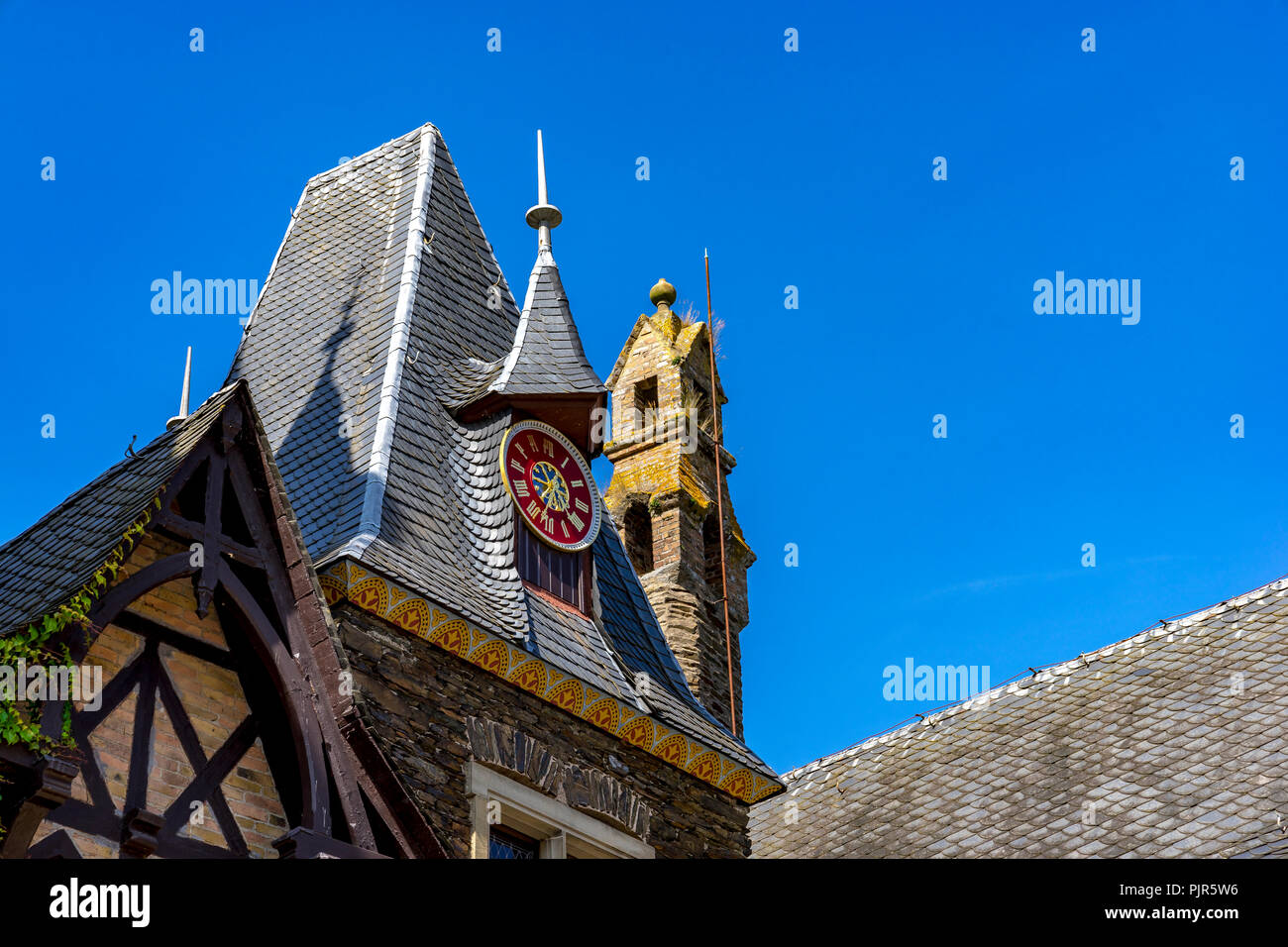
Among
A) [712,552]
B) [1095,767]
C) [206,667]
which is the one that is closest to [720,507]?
[712,552]

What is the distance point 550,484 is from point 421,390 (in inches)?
50.4

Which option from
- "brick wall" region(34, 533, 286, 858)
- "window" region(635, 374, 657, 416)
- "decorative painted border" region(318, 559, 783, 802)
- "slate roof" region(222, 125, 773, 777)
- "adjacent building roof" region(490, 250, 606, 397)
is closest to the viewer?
"brick wall" region(34, 533, 286, 858)

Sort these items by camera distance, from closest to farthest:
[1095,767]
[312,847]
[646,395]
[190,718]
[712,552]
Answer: [312,847] < [190,718] < [1095,767] < [712,552] < [646,395]

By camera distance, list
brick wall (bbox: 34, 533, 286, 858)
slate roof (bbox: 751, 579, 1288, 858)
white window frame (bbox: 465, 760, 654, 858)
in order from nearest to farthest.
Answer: brick wall (bbox: 34, 533, 286, 858)
white window frame (bbox: 465, 760, 654, 858)
slate roof (bbox: 751, 579, 1288, 858)

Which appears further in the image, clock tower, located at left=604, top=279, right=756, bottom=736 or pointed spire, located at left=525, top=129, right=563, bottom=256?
clock tower, located at left=604, top=279, right=756, bottom=736

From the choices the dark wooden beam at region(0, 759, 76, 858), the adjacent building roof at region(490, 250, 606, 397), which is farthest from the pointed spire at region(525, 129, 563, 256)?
the dark wooden beam at region(0, 759, 76, 858)

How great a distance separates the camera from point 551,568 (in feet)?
52.1

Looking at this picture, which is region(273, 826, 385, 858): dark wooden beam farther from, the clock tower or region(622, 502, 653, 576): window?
region(622, 502, 653, 576): window

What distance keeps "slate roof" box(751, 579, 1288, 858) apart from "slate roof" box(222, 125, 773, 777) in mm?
→ 3432

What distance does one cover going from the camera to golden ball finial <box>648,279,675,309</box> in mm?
24922

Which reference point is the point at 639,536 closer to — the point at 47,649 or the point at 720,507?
the point at 720,507

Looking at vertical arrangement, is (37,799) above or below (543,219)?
below
